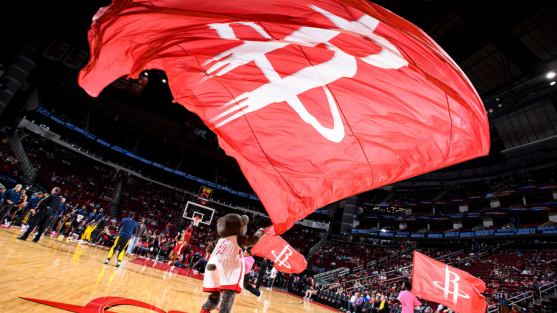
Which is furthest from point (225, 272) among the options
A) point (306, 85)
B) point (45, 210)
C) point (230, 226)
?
point (45, 210)

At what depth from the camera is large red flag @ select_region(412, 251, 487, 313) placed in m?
5.63

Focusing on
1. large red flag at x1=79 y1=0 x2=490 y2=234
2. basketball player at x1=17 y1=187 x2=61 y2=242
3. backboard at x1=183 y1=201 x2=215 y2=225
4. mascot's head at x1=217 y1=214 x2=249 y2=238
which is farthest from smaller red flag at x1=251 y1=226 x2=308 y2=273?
backboard at x1=183 y1=201 x2=215 y2=225

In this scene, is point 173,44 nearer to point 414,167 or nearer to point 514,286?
point 414,167

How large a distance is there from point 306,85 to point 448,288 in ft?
19.0

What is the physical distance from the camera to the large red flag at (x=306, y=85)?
6.78ft

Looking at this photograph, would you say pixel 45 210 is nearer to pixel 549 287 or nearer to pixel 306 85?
pixel 306 85

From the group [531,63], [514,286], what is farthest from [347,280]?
[531,63]

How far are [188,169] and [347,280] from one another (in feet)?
69.8

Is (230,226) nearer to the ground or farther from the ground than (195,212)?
nearer to the ground

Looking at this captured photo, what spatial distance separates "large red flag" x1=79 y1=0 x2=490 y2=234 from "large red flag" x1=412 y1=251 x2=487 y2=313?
476 centimetres

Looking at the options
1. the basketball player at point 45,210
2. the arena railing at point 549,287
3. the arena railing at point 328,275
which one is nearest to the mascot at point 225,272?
the basketball player at point 45,210

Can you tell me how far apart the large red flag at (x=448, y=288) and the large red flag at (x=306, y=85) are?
15.6ft

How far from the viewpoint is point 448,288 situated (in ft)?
18.6

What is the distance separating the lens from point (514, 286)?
14188 millimetres
